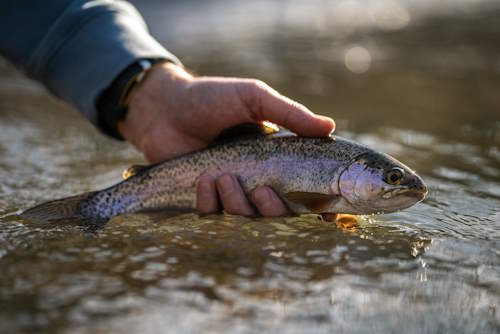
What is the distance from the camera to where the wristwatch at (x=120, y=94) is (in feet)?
15.9

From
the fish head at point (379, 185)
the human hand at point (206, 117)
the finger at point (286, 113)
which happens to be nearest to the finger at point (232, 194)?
the human hand at point (206, 117)

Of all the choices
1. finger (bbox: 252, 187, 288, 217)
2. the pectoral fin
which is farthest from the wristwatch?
the pectoral fin

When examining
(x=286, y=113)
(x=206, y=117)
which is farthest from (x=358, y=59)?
(x=286, y=113)

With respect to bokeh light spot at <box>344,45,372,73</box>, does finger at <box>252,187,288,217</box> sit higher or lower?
lower

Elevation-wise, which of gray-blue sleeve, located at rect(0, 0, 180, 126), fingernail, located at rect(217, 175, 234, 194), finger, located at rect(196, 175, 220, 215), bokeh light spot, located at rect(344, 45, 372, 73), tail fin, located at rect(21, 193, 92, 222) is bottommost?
tail fin, located at rect(21, 193, 92, 222)

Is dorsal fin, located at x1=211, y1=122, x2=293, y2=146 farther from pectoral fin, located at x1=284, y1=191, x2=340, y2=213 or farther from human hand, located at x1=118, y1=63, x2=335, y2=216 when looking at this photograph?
pectoral fin, located at x1=284, y1=191, x2=340, y2=213

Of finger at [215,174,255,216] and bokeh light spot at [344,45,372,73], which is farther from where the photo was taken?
bokeh light spot at [344,45,372,73]

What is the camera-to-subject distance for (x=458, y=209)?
4.17 metres

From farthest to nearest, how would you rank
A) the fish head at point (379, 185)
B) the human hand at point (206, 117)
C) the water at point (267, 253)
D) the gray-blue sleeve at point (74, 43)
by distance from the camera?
the gray-blue sleeve at point (74, 43), the human hand at point (206, 117), the fish head at point (379, 185), the water at point (267, 253)

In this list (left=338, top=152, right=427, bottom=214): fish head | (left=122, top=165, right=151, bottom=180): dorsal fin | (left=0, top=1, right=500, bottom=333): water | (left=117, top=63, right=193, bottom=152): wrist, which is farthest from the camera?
(left=117, top=63, right=193, bottom=152): wrist

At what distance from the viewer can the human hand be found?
385cm

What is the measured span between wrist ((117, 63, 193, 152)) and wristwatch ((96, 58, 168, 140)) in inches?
1.8

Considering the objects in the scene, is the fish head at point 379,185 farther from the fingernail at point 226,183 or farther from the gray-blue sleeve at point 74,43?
the gray-blue sleeve at point 74,43

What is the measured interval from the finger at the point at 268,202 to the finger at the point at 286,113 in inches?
18.6
